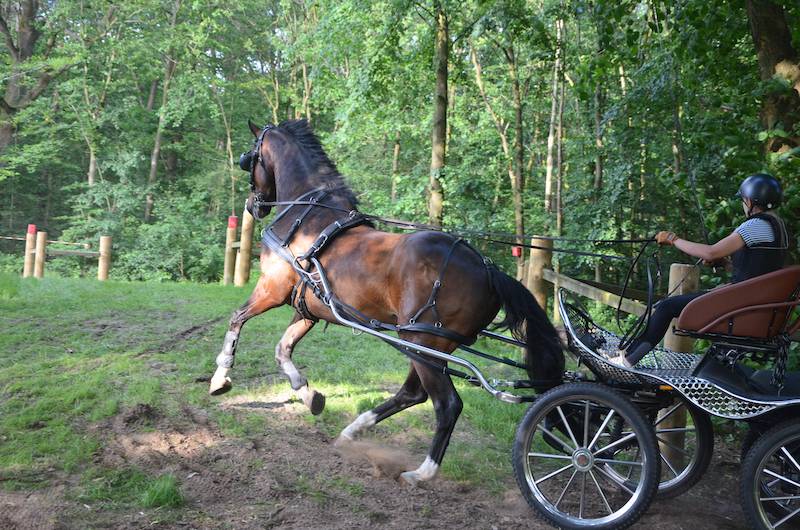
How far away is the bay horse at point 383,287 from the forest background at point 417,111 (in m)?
2.13

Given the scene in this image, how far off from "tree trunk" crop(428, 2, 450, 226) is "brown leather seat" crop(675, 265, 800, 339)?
264 inches

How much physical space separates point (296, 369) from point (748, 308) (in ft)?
10.8

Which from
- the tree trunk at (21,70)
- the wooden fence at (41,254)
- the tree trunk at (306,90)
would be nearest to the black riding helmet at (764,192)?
the wooden fence at (41,254)

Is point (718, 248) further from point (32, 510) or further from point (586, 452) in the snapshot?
point (32, 510)

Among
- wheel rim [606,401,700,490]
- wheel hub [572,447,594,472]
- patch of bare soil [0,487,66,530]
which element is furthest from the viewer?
wheel rim [606,401,700,490]

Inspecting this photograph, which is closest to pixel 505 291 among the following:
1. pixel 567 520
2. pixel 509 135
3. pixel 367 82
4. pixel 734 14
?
pixel 567 520

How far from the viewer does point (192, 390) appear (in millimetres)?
5543

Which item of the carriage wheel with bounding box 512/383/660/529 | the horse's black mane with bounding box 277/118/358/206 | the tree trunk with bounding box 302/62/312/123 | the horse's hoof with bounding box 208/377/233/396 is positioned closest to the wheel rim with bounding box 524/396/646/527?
the carriage wheel with bounding box 512/383/660/529

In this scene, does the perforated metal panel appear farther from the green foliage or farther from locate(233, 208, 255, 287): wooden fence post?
locate(233, 208, 255, 287): wooden fence post

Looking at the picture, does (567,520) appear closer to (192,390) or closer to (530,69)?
(192,390)

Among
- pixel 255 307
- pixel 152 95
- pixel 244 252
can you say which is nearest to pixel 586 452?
pixel 255 307

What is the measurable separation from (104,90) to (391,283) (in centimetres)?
2351

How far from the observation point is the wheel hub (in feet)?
11.5

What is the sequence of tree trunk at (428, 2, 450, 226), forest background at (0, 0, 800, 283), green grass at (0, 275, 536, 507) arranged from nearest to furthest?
green grass at (0, 275, 536, 507) < forest background at (0, 0, 800, 283) < tree trunk at (428, 2, 450, 226)
